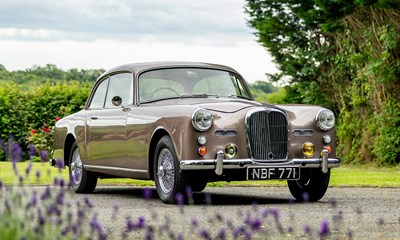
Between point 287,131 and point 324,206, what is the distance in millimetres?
912

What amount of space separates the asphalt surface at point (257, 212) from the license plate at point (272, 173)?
311 millimetres

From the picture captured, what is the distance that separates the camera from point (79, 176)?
13094 mm

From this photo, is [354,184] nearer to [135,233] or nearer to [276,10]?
[135,233]

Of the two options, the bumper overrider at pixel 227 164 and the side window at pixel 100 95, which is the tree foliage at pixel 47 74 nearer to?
the side window at pixel 100 95

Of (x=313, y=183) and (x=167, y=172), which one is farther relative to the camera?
(x=313, y=183)

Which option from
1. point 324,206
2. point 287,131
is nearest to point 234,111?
point 287,131

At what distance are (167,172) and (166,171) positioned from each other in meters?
0.02

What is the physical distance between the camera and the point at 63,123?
13.7m

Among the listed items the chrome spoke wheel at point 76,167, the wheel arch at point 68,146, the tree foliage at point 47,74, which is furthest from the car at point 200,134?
the tree foliage at point 47,74

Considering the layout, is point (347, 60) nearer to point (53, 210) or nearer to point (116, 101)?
point (116, 101)

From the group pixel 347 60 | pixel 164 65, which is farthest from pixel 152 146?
pixel 347 60

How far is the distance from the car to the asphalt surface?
0.34 meters

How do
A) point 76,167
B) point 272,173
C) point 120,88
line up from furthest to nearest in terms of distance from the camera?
1. point 76,167
2. point 120,88
3. point 272,173

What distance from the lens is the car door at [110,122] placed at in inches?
460
